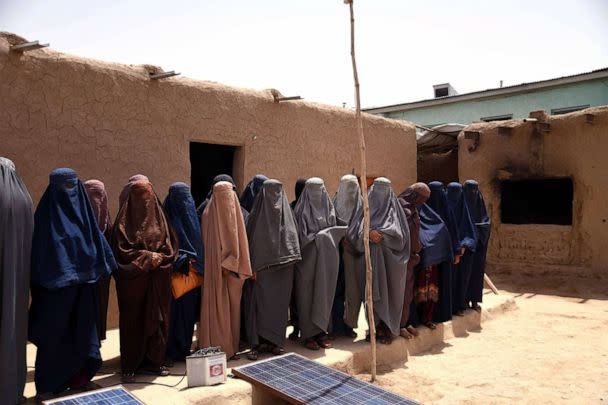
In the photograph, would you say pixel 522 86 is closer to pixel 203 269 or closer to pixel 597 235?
pixel 597 235

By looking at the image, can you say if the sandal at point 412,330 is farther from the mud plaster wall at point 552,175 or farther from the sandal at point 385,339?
A: the mud plaster wall at point 552,175

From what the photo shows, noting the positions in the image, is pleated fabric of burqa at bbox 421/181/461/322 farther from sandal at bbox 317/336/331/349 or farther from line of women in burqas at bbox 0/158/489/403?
sandal at bbox 317/336/331/349

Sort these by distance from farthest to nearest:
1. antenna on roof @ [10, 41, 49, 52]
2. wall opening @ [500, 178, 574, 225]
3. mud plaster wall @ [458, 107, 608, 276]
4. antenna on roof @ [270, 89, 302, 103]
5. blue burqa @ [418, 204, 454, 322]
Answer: wall opening @ [500, 178, 574, 225] → mud plaster wall @ [458, 107, 608, 276] → antenna on roof @ [270, 89, 302, 103] → blue burqa @ [418, 204, 454, 322] → antenna on roof @ [10, 41, 49, 52]

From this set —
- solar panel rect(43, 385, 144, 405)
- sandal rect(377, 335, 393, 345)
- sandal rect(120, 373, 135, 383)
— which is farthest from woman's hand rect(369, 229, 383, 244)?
solar panel rect(43, 385, 144, 405)

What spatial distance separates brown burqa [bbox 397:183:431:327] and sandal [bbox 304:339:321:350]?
1065 mm

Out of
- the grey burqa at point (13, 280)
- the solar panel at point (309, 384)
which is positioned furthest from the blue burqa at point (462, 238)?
the grey burqa at point (13, 280)

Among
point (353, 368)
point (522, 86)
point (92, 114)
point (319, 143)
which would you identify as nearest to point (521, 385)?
point (353, 368)

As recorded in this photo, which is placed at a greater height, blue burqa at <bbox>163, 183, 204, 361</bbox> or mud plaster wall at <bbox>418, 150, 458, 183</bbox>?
mud plaster wall at <bbox>418, 150, 458, 183</bbox>

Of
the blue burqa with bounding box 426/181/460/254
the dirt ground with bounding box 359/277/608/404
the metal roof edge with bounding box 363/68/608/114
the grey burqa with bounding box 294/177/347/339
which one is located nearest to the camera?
the dirt ground with bounding box 359/277/608/404

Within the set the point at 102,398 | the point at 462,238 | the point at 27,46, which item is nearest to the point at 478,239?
the point at 462,238

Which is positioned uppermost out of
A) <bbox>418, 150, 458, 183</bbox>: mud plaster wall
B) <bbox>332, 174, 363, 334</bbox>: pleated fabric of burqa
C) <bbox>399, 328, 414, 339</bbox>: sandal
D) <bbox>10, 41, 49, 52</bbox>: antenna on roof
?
<bbox>10, 41, 49, 52</bbox>: antenna on roof

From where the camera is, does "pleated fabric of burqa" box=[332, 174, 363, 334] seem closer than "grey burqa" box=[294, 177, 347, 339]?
No

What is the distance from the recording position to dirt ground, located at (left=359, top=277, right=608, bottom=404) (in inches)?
163

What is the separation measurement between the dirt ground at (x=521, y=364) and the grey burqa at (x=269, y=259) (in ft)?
3.16
